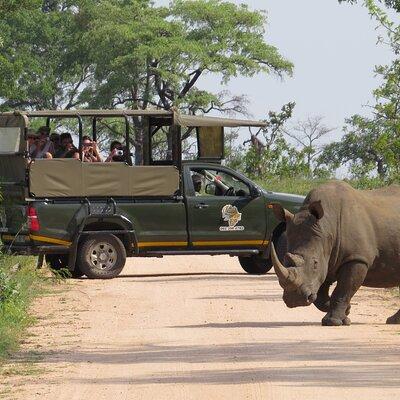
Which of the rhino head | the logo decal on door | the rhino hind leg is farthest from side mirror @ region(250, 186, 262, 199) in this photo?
the rhino hind leg

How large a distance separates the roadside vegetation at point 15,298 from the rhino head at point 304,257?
2713 millimetres

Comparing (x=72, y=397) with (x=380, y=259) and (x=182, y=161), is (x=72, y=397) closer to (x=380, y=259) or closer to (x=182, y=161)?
(x=380, y=259)

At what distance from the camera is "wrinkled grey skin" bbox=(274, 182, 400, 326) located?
1686 centimetres

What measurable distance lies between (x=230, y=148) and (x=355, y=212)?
49.5 meters

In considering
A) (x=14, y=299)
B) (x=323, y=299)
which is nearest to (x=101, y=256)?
(x=14, y=299)

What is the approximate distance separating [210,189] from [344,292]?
7.99 metres

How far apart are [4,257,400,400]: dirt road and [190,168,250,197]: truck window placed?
2327 mm

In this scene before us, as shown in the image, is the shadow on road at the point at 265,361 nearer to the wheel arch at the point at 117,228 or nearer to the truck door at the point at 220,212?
the wheel arch at the point at 117,228

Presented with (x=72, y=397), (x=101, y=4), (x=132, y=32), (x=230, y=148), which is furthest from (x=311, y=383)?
(x=101, y=4)

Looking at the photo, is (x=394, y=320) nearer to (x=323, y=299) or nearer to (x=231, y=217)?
(x=323, y=299)

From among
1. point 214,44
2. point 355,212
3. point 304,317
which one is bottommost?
point 304,317

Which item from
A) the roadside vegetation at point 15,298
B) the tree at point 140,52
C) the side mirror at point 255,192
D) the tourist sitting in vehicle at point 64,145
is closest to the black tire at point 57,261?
the roadside vegetation at point 15,298

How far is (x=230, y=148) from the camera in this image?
66938 millimetres

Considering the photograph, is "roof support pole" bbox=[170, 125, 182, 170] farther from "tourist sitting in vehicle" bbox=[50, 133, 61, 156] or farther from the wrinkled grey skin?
the wrinkled grey skin
